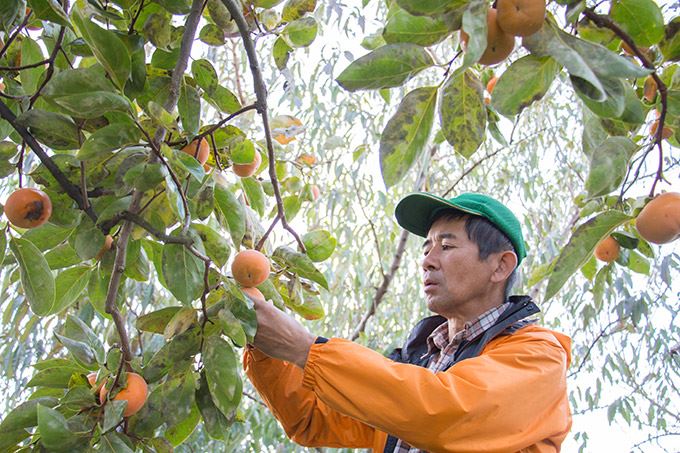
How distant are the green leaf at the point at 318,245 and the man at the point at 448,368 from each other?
0.16 metres

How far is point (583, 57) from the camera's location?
88 centimetres

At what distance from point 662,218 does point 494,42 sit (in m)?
0.47

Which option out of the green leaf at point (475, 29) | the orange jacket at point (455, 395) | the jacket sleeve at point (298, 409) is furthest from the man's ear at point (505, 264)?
the green leaf at point (475, 29)

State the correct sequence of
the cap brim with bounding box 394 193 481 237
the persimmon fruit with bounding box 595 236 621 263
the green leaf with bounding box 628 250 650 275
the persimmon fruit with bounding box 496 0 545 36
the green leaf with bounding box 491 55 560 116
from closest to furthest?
the persimmon fruit with bounding box 496 0 545 36, the green leaf with bounding box 491 55 560 116, the persimmon fruit with bounding box 595 236 621 263, the green leaf with bounding box 628 250 650 275, the cap brim with bounding box 394 193 481 237

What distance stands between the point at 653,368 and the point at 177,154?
348 cm

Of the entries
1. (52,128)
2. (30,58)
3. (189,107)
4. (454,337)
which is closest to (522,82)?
(189,107)

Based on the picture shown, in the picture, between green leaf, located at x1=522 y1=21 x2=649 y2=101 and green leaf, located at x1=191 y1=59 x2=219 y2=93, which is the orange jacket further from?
green leaf, located at x1=522 y1=21 x2=649 y2=101

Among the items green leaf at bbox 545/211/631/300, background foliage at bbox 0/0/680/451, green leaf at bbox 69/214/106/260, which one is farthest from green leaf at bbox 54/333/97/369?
green leaf at bbox 545/211/631/300

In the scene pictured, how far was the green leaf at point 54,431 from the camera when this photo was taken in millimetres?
1209

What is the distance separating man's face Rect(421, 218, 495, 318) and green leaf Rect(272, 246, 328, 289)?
61 centimetres

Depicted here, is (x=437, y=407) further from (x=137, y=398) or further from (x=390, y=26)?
(x=390, y=26)

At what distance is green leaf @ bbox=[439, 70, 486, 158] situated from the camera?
1.16 meters

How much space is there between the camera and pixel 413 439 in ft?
4.92

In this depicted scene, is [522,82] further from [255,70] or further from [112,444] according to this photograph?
[112,444]
